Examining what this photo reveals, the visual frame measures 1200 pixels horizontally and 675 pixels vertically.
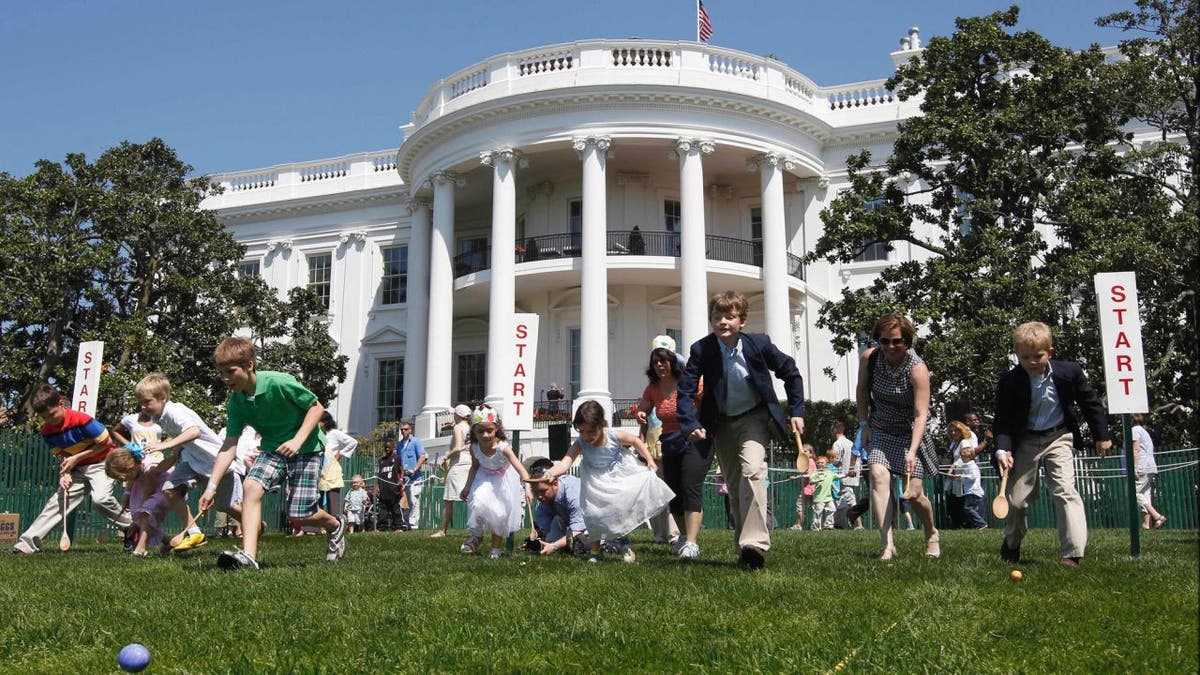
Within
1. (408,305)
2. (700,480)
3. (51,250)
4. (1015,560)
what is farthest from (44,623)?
(408,305)

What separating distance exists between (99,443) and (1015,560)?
827 centimetres

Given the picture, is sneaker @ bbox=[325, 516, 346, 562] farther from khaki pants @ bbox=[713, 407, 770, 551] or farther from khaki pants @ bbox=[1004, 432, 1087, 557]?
khaki pants @ bbox=[1004, 432, 1087, 557]

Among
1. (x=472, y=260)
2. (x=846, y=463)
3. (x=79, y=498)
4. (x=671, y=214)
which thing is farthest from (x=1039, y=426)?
(x=472, y=260)

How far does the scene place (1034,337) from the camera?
7.46 m

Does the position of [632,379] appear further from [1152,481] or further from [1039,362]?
[1039,362]

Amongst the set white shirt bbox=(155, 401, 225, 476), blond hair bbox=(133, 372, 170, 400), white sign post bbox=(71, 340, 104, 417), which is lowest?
white shirt bbox=(155, 401, 225, 476)

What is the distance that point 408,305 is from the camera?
34.0m

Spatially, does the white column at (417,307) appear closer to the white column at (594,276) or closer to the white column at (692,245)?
the white column at (594,276)

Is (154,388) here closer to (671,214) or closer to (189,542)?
(189,542)

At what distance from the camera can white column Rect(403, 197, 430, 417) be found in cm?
3228

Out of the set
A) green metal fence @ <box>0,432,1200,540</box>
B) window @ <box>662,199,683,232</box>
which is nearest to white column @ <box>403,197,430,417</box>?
window @ <box>662,199,683,232</box>

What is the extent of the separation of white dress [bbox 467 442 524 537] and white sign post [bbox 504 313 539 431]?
3.05ft

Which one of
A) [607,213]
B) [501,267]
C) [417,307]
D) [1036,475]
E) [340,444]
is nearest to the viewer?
[1036,475]

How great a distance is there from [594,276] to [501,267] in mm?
2715
